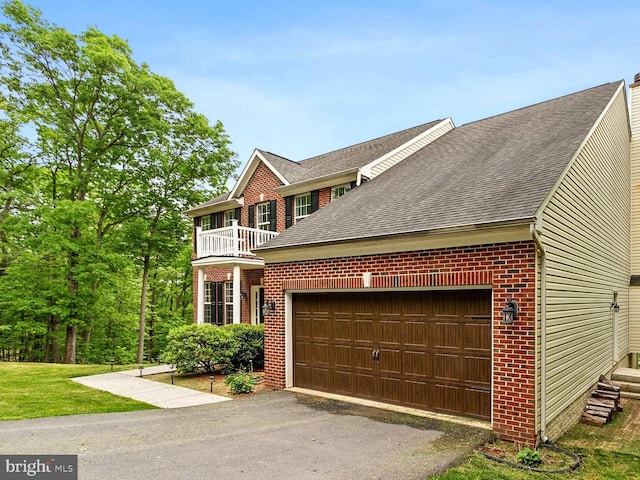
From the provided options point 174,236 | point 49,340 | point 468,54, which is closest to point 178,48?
point 174,236

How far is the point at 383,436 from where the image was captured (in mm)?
5996

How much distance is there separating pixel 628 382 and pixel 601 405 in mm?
3043

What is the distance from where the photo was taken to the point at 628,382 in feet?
32.5

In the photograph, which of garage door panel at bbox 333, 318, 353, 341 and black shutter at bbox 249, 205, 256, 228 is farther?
black shutter at bbox 249, 205, 256, 228

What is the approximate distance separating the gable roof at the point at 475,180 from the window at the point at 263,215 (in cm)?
525

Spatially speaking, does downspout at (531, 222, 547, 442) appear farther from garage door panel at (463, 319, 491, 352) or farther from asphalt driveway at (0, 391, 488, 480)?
asphalt driveway at (0, 391, 488, 480)

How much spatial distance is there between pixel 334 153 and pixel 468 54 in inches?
281

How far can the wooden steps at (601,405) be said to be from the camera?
24.5 ft

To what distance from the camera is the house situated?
6.00m

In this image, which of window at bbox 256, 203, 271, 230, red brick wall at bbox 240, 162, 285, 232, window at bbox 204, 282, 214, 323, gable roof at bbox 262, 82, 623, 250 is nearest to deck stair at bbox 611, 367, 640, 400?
gable roof at bbox 262, 82, 623, 250

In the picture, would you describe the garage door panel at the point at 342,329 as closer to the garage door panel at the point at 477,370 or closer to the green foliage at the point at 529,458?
the garage door panel at the point at 477,370

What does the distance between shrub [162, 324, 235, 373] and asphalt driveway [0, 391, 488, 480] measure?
3257 millimetres


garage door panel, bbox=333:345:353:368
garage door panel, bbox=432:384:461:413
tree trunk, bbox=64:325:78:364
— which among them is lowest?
tree trunk, bbox=64:325:78:364

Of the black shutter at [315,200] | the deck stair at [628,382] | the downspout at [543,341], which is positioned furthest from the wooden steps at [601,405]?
the black shutter at [315,200]
